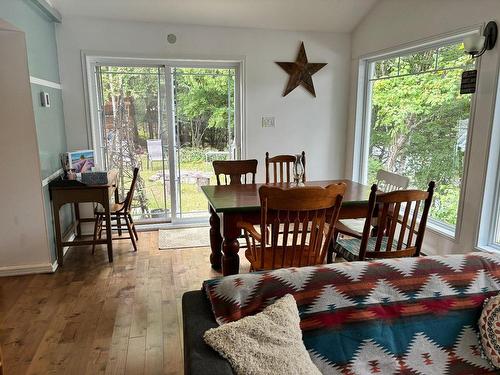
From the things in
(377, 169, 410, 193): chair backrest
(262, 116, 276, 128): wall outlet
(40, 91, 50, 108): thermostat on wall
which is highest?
(40, 91, 50, 108): thermostat on wall

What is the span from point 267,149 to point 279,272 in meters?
3.18

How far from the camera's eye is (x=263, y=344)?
1.14 metres

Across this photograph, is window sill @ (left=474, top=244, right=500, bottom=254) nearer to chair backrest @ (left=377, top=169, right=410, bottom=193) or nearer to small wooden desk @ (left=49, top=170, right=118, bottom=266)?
chair backrest @ (left=377, top=169, right=410, bottom=193)

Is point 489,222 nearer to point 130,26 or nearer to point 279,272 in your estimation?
point 279,272

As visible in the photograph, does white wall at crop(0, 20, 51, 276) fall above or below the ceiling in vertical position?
below

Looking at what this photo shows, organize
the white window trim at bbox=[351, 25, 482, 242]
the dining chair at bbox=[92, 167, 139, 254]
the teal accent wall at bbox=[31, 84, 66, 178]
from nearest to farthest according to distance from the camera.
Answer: the white window trim at bbox=[351, 25, 482, 242], the teal accent wall at bbox=[31, 84, 66, 178], the dining chair at bbox=[92, 167, 139, 254]

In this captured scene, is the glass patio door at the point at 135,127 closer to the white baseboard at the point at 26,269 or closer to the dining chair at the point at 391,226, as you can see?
the white baseboard at the point at 26,269

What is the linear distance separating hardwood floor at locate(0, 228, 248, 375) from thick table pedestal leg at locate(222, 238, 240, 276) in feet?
1.53

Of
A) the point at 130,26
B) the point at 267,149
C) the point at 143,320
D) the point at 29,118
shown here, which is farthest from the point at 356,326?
the point at 130,26

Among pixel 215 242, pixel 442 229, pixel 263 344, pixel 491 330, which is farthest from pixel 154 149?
pixel 491 330

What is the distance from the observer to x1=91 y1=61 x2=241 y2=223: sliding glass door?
417 centimetres

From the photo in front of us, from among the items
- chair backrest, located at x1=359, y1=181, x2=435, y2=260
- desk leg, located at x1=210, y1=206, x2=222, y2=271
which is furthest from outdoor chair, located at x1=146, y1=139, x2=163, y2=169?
chair backrest, located at x1=359, y1=181, x2=435, y2=260

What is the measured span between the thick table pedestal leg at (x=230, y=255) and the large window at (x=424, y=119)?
1.91 meters

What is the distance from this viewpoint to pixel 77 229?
405cm
